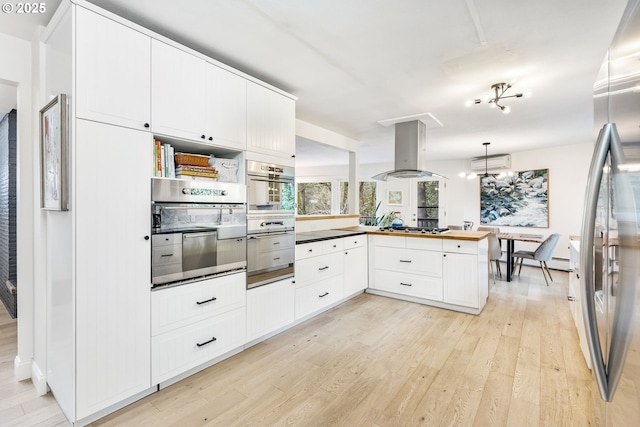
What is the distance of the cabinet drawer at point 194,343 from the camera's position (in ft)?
6.26

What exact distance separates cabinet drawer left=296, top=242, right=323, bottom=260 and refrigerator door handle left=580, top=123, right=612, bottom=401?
7.55 feet

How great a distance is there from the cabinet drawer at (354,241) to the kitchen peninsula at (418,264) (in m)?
0.01

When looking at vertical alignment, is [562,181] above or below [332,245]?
above

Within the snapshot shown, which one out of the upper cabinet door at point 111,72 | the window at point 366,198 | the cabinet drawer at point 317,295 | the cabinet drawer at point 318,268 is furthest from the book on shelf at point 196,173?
the window at point 366,198

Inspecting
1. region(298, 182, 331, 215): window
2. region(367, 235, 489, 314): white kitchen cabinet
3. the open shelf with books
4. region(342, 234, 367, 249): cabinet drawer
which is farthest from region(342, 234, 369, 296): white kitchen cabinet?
region(298, 182, 331, 215): window

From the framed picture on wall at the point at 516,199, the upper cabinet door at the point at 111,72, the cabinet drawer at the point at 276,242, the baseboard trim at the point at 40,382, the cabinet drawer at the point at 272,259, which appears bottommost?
the baseboard trim at the point at 40,382

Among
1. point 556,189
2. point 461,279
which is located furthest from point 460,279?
point 556,189

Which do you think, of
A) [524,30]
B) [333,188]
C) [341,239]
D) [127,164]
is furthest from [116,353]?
[333,188]

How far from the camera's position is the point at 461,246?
11.0ft

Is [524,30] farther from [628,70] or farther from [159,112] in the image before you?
Answer: [159,112]

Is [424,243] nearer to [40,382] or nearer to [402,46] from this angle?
[402,46]

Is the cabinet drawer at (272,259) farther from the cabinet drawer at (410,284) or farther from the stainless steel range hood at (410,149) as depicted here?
the stainless steel range hood at (410,149)

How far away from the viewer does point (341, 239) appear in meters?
3.60

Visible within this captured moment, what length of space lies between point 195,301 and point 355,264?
2201 millimetres
